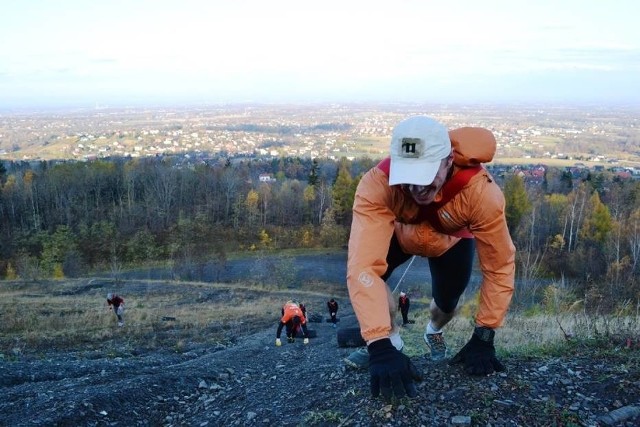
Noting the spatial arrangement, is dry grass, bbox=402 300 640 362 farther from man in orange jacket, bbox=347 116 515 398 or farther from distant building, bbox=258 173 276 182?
distant building, bbox=258 173 276 182

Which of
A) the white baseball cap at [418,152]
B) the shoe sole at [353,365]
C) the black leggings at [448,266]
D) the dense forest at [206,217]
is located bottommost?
the dense forest at [206,217]

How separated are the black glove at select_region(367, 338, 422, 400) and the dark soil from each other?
0.37ft

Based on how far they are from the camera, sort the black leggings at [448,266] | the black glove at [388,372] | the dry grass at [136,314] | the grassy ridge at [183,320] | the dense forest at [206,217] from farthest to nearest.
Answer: the dense forest at [206,217] → the dry grass at [136,314] → the grassy ridge at [183,320] → the black leggings at [448,266] → the black glove at [388,372]

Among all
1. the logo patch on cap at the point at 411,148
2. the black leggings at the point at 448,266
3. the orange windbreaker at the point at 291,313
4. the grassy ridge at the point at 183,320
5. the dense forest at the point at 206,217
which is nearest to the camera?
the logo patch on cap at the point at 411,148

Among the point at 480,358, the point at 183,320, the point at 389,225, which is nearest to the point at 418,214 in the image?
the point at 389,225

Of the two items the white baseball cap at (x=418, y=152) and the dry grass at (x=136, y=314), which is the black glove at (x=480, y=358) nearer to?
the white baseball cap at (x=418, y=152)

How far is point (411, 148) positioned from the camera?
3305 millimetres

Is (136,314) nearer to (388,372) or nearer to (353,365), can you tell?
(353,365)

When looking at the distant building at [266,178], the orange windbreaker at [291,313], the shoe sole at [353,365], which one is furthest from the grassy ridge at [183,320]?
the distant building at [266,178]

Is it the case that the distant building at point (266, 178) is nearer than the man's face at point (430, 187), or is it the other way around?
the man's face at point (430, 187)

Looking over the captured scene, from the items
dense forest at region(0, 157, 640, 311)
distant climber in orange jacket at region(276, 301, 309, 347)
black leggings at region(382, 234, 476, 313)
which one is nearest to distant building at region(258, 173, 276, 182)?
dense forest at region(0, 157, 640, 311)

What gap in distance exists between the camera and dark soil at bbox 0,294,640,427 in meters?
3.81

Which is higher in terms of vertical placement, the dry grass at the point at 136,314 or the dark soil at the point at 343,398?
the dark soil at the point at 343,398

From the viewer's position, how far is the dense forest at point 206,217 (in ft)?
146
